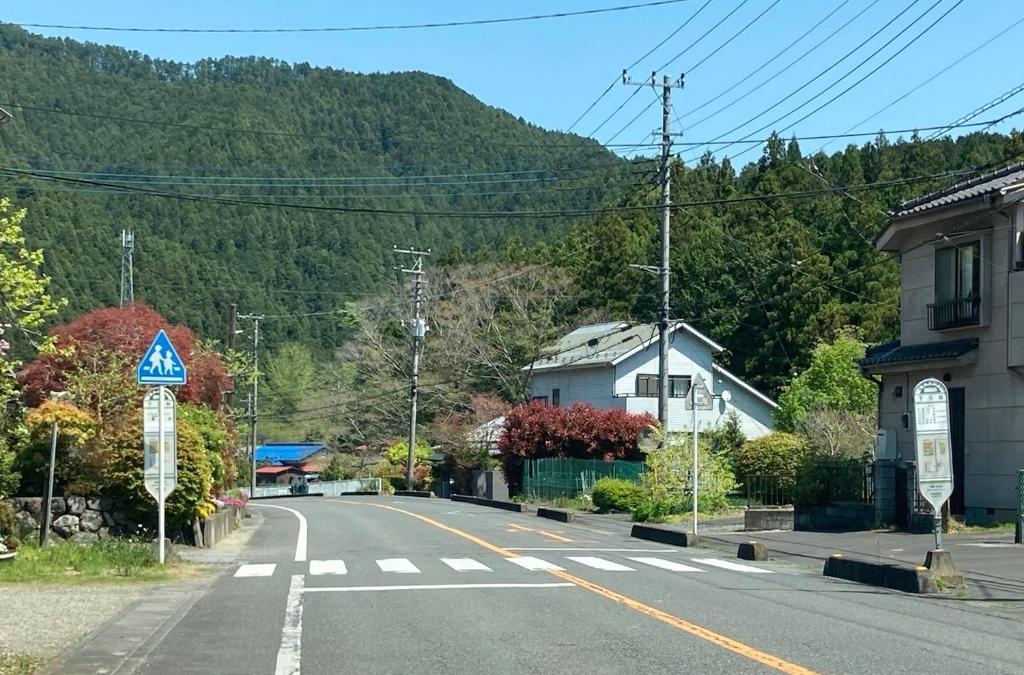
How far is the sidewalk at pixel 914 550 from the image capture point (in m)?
16.5

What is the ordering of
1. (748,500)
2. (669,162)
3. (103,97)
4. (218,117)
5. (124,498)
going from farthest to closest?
(103,97) < (218,117) < (669,162) < (748,500) < (124,498)

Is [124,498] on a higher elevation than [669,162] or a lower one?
lower

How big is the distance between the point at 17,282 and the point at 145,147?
9495 cm

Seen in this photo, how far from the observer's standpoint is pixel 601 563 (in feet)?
64.9

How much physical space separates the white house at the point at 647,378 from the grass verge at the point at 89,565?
130 feet

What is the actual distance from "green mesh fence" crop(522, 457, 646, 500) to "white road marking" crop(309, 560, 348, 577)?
22.4 meters

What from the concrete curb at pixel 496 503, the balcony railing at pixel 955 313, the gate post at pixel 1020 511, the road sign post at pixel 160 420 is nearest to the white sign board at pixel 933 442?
the gate post at pixel 1020 511

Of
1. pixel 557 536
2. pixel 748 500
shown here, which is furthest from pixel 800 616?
pixel 748 500

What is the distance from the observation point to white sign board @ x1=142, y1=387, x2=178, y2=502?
18.6 metres

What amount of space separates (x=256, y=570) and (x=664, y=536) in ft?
33.1

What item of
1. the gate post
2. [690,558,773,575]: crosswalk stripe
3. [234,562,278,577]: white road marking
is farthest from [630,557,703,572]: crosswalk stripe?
the gate post

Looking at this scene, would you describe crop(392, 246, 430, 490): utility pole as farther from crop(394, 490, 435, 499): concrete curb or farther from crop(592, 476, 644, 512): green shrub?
crop(592, 476, 644, 512): green shrub

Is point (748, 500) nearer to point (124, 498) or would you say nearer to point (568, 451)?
point (568, 451)

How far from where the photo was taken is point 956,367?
27.3 m
